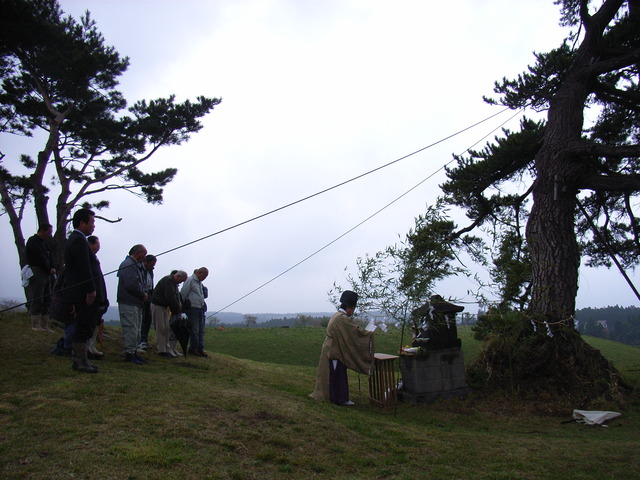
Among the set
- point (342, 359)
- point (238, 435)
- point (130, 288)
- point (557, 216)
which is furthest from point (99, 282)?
point (557, 216)

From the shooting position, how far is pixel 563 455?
191 inches

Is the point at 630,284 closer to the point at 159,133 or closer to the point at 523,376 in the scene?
the point at 523,376

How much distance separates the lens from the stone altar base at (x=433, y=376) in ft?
25.6

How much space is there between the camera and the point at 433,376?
793 centimetres

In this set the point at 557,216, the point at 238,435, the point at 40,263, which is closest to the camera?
the point at 238,435

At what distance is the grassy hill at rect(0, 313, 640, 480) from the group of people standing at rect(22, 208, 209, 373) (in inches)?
20.4

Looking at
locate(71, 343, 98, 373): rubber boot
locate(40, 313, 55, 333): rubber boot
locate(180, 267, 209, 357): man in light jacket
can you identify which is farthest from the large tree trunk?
locate(40, 313, 55, 333): rubber boot

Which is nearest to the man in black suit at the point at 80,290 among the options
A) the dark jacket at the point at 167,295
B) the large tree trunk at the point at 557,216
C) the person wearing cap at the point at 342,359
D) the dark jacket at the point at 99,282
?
the dark jacket at the point at 99,282

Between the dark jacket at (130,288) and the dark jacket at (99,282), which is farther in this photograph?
the dark jacket at (130,288)

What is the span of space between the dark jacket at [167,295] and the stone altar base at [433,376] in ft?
14.5

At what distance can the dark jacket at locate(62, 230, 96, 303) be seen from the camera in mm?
5566

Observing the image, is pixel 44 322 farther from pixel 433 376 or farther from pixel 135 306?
pixel 433 376

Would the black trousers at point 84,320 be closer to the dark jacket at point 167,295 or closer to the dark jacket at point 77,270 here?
the dark jacket at point 77,270

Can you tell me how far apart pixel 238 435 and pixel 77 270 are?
3137mm
